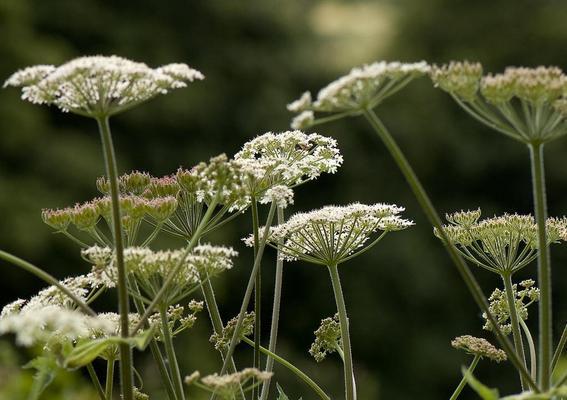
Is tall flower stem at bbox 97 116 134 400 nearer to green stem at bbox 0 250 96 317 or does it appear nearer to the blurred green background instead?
green stem at bbox 0 250 96 317

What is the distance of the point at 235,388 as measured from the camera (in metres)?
2.20

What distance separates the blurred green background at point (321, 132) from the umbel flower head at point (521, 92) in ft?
53.6

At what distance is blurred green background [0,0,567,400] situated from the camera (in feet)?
64.4

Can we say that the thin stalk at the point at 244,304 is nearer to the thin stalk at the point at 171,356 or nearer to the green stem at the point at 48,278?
the thin stalk at the point at 171,356

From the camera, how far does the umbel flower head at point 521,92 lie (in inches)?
80.7

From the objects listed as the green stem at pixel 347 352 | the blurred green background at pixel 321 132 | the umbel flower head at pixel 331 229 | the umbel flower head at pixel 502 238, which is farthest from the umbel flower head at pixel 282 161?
the blurred green background at pixel 321 132

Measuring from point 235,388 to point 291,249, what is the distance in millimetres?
738

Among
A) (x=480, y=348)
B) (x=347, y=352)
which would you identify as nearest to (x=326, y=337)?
(x=347, y=352)

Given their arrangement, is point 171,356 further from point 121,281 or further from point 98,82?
point 98,82

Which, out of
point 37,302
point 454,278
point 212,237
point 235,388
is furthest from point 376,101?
point 454,278

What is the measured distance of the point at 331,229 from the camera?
2971 mm

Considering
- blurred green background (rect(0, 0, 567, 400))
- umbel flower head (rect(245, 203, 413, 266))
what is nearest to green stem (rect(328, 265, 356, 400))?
umbel flower head (rect(245, 203, 413, 266))

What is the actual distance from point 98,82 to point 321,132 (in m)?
18.0

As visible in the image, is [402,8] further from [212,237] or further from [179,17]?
[212,237]
